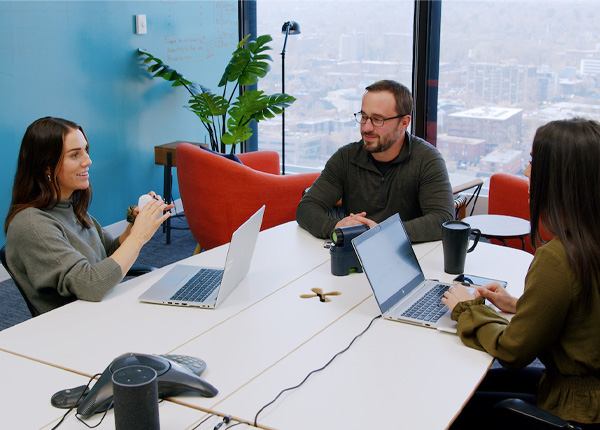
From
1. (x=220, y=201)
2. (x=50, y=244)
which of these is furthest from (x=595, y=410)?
(x=220, y=201)

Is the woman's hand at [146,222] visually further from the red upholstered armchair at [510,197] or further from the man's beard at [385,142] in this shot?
the red upholstered armchair at [510,197]

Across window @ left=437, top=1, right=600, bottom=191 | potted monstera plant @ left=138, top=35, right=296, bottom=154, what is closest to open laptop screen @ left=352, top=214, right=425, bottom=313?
potted monstera plant @ left=138, top=35, right=296, bottom=154

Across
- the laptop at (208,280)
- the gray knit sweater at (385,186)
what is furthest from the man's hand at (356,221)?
the laptop at (208,280)

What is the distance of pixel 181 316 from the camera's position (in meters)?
1.81

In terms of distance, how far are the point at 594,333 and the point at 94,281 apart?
1.37 metres

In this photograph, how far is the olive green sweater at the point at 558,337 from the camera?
144 centimetres

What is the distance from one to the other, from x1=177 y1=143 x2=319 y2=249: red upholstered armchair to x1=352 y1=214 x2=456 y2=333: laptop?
6.05ft

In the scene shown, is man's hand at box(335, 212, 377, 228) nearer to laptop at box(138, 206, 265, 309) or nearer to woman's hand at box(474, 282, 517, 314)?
laptop at box(138, 206, 265, 309)

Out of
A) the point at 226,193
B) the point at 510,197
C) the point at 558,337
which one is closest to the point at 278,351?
the point at 558,337

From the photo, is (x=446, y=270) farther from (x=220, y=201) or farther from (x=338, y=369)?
(x=220, y=201)

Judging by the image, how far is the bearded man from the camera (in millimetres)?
2699

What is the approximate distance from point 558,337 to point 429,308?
40 centimetres

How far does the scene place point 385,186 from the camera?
2.80m

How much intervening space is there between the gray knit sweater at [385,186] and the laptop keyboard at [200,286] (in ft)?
1.96
